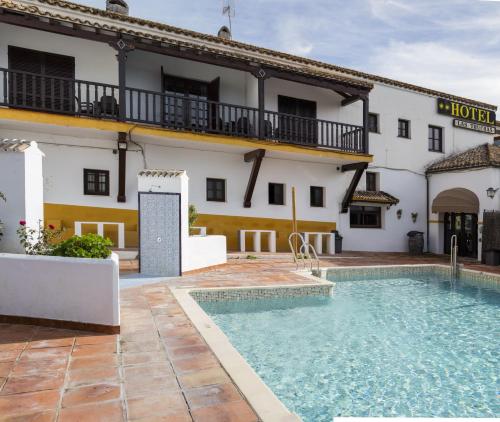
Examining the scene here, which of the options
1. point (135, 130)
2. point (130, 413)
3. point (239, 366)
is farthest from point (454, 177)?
point (130, 413)

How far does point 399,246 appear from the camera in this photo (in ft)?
57.7

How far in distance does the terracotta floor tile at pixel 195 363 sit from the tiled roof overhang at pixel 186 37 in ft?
33.0

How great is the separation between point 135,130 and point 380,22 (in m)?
7.51

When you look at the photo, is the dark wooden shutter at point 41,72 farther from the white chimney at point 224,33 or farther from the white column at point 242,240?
the white chimney at point 224,33

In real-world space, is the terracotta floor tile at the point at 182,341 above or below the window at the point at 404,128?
below

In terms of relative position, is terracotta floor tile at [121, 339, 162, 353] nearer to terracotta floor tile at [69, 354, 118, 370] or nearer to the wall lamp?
terracotta floor tile at [69, 354, 118, 370]

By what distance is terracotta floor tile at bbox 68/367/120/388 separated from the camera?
328 cm

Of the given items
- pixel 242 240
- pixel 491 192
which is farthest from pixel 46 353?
pixel 491 192

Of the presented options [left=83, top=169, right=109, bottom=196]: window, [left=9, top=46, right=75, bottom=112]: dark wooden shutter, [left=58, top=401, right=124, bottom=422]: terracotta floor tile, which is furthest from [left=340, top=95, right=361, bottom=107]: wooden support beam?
[left=58, top=401, right=124, bottom=422]: terracotta floor tile

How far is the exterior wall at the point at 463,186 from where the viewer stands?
49.1 ft

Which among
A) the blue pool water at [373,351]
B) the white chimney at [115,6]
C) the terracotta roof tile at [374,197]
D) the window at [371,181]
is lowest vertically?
the blue pool water at [373,351]

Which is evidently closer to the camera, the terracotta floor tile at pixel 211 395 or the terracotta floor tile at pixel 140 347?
the terracotta floor tile at pixel 211 395

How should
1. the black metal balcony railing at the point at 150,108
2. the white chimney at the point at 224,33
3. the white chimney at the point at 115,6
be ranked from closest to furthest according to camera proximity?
the black metal balcony railing at the point at 150,108
the white chimney at the point at 115,6
the white chimney at the point at 224,33

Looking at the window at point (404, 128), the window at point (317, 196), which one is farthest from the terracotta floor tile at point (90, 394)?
the window at point (404, 128)
